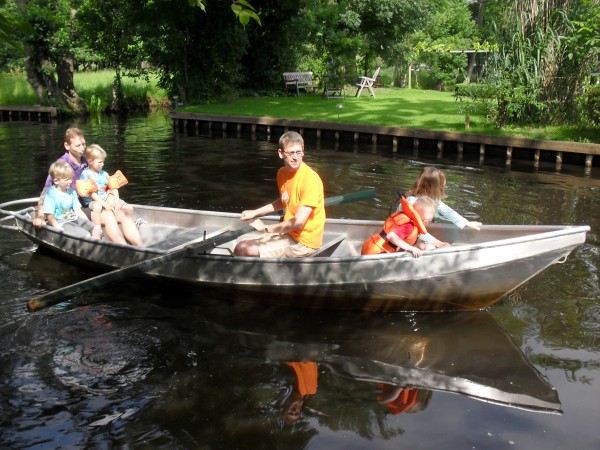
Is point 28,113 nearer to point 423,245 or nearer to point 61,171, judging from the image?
point 61,171

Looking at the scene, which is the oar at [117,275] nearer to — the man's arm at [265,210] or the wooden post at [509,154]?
the man's arm at [265,210]

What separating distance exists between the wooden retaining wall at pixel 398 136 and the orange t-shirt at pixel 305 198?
9.74 m


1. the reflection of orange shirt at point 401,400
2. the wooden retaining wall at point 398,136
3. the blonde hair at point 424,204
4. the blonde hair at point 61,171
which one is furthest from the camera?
the wooden retaining wall at point 398,136

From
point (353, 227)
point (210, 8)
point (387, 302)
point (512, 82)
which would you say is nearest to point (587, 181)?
point (512, 82)

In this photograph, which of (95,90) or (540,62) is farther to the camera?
(95,90)

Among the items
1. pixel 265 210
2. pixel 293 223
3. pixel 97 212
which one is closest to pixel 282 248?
pixel 293 223

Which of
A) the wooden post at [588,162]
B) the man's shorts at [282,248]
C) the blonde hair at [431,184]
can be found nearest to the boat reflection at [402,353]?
the man's shorts at [282,248]

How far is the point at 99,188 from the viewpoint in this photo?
7.81 metres

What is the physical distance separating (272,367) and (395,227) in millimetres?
1883

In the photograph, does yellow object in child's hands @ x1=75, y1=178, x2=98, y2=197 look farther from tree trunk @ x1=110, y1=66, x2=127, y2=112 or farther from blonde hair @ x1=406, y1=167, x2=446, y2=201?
tree trunk @ x1=110, y1=66, x2=127, y2=112

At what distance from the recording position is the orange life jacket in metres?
6.08

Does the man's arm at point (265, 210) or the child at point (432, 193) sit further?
the man's arm at point (265, 210)

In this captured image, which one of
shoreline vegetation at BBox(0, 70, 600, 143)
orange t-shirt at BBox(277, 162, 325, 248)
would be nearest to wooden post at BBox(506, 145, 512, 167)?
shoreline vegetation at BBox(0, 70, 600, 143)

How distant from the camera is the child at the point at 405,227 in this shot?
6.06 meters
